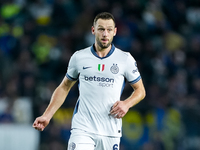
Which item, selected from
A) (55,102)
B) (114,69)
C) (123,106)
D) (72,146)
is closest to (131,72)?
(114,69)

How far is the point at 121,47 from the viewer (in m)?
11.5

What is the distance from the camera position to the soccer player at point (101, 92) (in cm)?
535

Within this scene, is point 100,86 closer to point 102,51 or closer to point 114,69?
point 114,69

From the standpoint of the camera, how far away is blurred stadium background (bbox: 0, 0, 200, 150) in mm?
9391

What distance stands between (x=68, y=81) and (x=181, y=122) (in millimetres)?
4522

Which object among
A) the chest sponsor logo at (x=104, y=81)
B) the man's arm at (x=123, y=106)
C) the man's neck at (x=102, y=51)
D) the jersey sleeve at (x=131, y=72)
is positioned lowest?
the man's arm at (x=123, y=106)

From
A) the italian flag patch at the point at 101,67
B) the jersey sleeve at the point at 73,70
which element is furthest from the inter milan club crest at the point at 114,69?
the jersey sleeve at the point at 73,70

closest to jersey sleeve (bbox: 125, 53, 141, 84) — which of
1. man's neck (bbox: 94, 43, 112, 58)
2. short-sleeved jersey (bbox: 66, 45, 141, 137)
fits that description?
short-sleeved jersey (bbox: 66, 45, 141, 137)

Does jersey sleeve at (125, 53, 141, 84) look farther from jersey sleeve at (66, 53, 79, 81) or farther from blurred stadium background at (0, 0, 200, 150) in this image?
blurred stadium background at (0, 0, 200, 150)

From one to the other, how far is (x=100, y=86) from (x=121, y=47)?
6252mm

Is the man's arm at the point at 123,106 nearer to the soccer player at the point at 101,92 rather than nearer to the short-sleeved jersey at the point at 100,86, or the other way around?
the soccer player at the point at 101,92

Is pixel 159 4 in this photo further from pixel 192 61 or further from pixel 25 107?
pixel 25 107

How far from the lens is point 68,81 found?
5.72m

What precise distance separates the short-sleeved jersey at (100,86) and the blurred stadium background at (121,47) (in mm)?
4017
